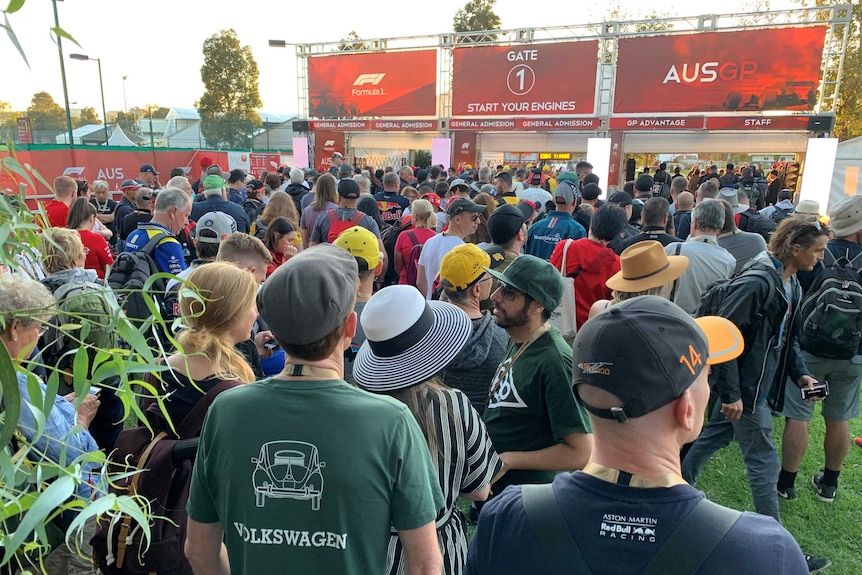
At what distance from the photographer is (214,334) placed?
83.0 inches

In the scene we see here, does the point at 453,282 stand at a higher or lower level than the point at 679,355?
lower

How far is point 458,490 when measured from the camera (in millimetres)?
1786

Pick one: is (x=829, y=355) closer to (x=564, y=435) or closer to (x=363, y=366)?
(x=564, y=435)

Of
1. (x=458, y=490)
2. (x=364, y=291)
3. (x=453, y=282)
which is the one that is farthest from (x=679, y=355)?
(x=364, y=291)

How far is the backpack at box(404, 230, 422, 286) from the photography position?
17.8 feet

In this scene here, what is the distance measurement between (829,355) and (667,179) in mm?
9041

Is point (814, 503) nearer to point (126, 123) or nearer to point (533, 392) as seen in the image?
point (533, 392)

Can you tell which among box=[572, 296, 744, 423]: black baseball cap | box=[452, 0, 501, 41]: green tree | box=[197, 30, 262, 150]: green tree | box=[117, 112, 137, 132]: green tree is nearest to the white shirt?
box=[572, 296, 744, 423]: black baseball cap

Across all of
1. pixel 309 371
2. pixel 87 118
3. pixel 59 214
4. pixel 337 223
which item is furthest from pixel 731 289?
pixel 87 118

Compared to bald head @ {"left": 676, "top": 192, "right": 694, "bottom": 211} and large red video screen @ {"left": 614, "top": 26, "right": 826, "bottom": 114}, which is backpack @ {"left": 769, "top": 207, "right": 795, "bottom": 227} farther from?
large red video screen @ {"left": 614, "top": 26, "right": 826, "bottom": 114}

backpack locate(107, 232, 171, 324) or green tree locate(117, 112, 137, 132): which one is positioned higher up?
green tree locate(117, 112, 137, 132)

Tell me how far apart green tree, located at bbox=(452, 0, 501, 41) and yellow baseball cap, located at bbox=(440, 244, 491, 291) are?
125 feet

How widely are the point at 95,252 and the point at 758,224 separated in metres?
7.06

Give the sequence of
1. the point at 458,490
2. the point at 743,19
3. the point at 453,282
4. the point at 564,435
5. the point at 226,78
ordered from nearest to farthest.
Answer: the point at 458,490 → the point at 564,435 → the point at 453,282 → the point at 743,19 → the point at 226,78
